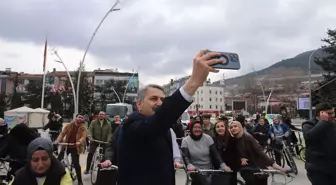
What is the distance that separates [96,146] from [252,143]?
5464 millimetres

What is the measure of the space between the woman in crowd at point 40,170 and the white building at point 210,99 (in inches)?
4628

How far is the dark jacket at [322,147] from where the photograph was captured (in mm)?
4191

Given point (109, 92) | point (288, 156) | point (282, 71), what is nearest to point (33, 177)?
point (288, 156)

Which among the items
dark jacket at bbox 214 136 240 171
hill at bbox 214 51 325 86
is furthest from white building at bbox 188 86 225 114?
dark jacket at bbox 214 136 240 171

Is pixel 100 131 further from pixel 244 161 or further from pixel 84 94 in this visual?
pixel 84 94

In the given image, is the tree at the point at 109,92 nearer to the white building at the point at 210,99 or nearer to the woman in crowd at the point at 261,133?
the white building at the point at 210,99

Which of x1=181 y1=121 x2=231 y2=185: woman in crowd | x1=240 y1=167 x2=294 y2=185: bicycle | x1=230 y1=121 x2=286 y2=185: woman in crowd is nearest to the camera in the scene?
x1=240 y1=167 x2=294 y2=185: bicycle

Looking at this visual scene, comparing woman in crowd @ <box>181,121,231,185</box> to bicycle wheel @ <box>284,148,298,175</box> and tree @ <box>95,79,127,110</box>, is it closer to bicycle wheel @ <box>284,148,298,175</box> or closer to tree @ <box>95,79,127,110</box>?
bicycle wheel @ <box>284,148,298,175</box>

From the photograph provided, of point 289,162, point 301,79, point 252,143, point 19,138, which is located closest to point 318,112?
point 252,143

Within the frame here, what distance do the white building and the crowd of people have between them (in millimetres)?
112269

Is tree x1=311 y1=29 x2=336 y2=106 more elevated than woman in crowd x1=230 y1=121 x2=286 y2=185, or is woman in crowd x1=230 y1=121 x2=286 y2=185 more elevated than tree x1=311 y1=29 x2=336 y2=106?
tree x1=311 y1=29 x2=336 y2=106

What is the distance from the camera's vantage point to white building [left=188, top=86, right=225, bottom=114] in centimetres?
12125

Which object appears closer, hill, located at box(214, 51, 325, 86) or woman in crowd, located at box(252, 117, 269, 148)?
woman in crowd, located at box(252, 117, 269, 148)

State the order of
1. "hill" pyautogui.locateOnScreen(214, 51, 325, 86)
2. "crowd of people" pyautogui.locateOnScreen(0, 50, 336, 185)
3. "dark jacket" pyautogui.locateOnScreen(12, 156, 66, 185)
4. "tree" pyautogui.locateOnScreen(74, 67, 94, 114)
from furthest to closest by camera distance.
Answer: "hill" pyautogui.locateOnScreen(214, 51, 325, 86)
"tree" pyautogui.locateOnScreen(74, 67, 94, 114)
"dark jacket" pyautogui.locateOnScreen(12, 156, 66, 185)
"crowd of people" pyautogui.locateOnScreen(0, 50, 336, 185)
